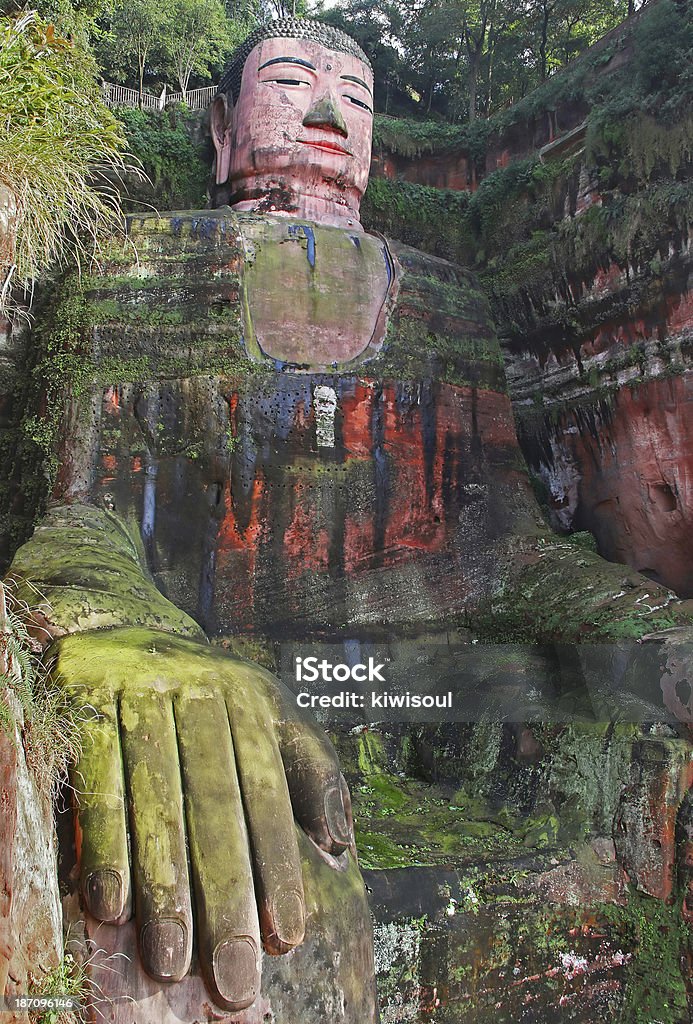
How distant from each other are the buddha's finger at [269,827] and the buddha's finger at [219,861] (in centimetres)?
4

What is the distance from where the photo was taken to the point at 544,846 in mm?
5477

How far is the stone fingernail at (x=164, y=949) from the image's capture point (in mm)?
2711

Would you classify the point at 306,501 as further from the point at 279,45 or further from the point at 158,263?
the point at 279,45

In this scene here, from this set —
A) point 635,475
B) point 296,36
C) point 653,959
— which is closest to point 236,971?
point 653,959

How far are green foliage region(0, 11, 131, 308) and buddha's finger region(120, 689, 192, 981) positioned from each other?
2473mm

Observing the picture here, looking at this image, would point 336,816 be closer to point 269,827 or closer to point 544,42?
point 269,827

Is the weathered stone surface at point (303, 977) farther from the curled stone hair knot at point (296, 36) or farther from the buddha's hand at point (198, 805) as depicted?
the curled stone hair knot at point (296, 36)

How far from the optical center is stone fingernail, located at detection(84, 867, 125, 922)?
273 cm

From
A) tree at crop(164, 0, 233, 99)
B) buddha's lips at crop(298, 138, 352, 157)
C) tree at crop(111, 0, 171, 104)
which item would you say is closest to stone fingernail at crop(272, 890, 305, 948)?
buddha's lips at crop(298, 138, 352, 157)

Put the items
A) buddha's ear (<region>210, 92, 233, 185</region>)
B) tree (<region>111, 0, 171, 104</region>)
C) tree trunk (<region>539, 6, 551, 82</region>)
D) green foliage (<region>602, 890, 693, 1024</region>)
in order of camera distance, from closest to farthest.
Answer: green foliage (<region>602, 890, 693, 1024</region>) → buddha's ear (<region>210, 92, 233, 185</region>) → tree trunk (<region>539, 6, 551, 82</region>) → tree (<region>111, 0, 171, 104</region>)

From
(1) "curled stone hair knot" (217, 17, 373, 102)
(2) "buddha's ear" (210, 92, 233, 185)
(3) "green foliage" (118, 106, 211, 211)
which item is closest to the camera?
(1) "curled stone hair knot" (217, 17, 373, 102)

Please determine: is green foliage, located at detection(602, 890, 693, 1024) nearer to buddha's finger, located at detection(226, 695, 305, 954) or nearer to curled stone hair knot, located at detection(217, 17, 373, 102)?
buddha's finger, located at detection(226, 695, 305, 954)

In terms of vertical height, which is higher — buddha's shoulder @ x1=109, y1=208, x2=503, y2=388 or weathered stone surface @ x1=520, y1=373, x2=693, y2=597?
buddha's shoulder @ x1=109, y1=208, x2=503, y2=388

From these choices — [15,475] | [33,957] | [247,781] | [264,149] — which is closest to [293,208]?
[264,149]
